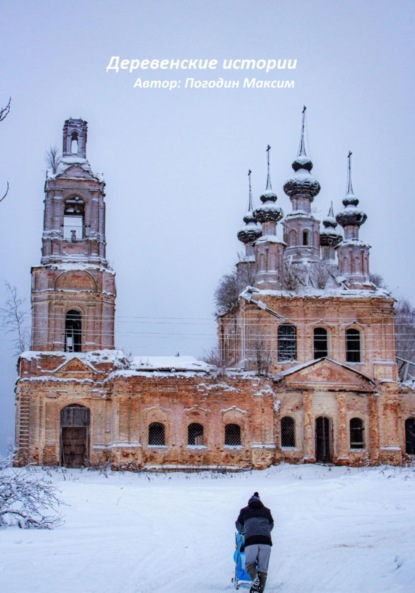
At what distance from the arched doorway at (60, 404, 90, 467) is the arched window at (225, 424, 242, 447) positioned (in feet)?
17.6

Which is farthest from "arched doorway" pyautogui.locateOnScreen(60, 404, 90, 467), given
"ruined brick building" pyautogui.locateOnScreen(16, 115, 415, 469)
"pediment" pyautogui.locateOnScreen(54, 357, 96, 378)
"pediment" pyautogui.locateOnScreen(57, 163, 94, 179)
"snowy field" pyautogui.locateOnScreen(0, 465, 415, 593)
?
"snowy field" pyautogui.locateOnScreen(0, 465, 415, 593)

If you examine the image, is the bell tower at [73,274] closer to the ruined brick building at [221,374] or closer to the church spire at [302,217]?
the ruined brick building at [221,374]

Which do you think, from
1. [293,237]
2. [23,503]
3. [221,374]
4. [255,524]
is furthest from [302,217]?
[255,524]

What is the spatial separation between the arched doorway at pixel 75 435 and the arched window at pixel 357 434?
35.3 feet

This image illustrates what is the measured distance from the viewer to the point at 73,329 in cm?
3500

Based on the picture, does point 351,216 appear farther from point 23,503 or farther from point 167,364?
point 23,503

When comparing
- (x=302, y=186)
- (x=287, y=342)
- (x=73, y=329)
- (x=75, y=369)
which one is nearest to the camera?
(x=75, y=369)

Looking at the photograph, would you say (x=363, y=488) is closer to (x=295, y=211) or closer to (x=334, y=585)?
(x=334, y=585)

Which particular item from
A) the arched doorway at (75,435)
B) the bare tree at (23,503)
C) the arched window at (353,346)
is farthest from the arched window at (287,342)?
the bare tree at (23,503)

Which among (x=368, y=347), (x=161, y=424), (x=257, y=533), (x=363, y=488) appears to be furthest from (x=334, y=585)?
(x=368, y=347)

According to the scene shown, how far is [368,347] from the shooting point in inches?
1515

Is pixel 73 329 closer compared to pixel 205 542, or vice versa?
pixel 205 542

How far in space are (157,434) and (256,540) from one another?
23.8m

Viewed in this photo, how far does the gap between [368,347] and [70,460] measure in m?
13.6
